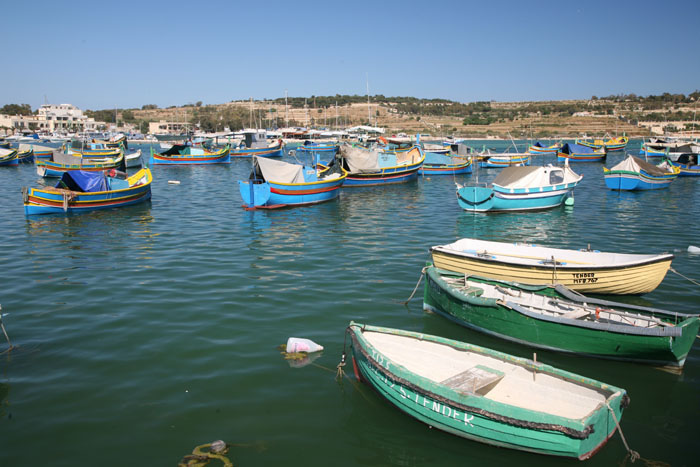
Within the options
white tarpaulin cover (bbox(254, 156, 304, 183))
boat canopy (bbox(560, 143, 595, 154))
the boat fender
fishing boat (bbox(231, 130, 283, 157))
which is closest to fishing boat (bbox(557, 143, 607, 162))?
boat canopy (bbox(560, 143, 595, 154))

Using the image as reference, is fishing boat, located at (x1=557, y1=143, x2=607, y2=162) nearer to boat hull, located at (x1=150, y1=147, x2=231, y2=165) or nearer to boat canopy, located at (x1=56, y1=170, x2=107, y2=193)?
boat hull, located at (x1=150, y1=147, x2=231, y2=165)

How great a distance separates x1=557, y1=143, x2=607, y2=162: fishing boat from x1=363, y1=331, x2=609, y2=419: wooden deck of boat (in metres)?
54.6

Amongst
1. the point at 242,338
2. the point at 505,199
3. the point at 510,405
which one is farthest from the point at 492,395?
the point at 505,199

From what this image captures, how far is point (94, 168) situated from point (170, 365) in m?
39.9

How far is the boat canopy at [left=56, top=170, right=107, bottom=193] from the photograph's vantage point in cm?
2669

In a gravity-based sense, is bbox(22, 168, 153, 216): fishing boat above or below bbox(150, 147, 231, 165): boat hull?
below

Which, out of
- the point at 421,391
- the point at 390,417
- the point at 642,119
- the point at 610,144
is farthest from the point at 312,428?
the point at 642,119

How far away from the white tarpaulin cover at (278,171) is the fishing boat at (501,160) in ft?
92.4

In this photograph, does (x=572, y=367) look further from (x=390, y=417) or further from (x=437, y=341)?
(x=390, y=417)

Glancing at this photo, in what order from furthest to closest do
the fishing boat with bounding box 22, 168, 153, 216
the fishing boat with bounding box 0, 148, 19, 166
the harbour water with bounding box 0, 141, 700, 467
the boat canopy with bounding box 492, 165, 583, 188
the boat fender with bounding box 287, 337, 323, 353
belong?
the fishing boat with bounding box 0, 148, 19, 166 → the boat canopy with bounding box 492, 165, 583, 188 → the fishing boat with bounding box 22, 168, 153, 216 → the boat fender with bounding box 287, 337, 323, 353 → the harbour water with bounding box 0, 141, 700, 467

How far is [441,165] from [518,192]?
20.2m

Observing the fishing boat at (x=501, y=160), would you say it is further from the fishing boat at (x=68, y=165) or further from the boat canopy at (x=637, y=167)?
the fishing boat at (x=68, y=165)

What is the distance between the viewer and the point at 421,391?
7270 millimetres

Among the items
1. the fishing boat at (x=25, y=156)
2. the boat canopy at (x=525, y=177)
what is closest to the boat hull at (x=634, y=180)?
the boat canopy at (x=525, y=177)
